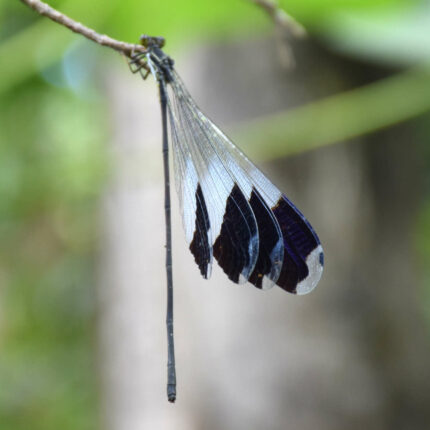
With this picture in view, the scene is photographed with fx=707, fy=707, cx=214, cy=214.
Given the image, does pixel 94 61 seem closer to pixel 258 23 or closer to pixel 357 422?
pixel 258 23

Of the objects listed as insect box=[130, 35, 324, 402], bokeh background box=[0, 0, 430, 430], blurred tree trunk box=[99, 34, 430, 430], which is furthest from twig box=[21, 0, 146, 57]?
blurred tree trunk box=[99, 34, 430, 430]

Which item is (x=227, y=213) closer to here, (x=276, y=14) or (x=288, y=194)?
(x=276, y=14)

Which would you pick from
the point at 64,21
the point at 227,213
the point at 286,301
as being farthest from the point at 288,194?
the point at 64,21

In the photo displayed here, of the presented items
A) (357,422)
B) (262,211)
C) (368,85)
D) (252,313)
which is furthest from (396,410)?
(262,211)

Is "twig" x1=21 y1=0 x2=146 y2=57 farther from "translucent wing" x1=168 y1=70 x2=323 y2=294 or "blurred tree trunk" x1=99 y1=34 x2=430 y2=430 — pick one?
"blurred tree trunk" x1=99 y1=34 x2=430 y2=430

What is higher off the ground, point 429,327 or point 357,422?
point 429,327
